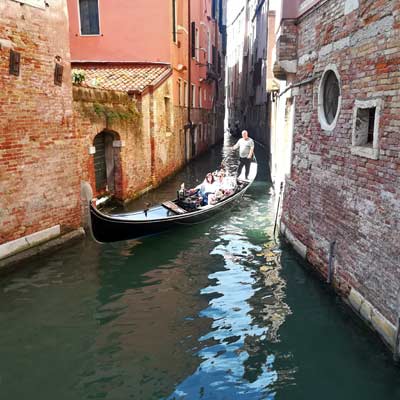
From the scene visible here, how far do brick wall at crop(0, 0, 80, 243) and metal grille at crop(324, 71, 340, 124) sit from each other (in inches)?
149

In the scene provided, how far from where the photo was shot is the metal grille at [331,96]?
496cm

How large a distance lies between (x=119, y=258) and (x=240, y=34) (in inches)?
1340

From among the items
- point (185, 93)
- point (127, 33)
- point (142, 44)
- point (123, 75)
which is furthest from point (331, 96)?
point (185, 93)

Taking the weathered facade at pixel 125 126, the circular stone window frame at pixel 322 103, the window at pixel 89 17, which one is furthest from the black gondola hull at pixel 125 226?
the window at pixel 89 17

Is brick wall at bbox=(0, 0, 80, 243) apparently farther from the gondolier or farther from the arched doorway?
the gondolier

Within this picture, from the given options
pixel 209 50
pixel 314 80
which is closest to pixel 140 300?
pixel 314 80

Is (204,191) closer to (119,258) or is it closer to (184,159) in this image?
(119,258)

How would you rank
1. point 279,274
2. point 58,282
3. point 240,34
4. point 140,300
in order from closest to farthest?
point 140,300 < point 58,282 < point 279,274 < point 240,34

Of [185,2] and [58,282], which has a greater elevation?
[185,2]

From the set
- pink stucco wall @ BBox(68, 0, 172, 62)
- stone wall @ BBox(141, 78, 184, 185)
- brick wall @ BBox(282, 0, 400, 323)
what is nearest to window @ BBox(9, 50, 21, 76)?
brick wall @ BBox(282, 0, 400, 323)

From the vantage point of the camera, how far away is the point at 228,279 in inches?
217

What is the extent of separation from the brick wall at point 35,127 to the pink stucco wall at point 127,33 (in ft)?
19.8

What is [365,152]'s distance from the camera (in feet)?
13.0

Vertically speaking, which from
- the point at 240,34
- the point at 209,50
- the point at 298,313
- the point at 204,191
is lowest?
the point at 298,313
